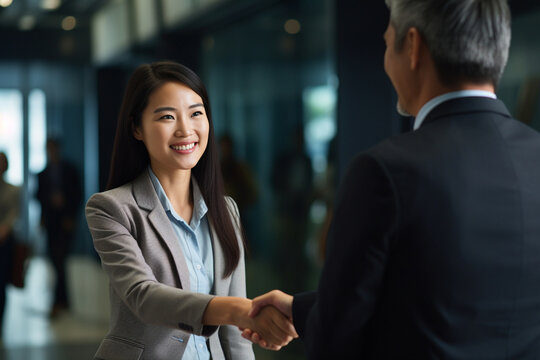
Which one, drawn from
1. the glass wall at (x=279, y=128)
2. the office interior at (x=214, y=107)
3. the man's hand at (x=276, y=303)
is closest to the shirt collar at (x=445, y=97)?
the man's hand at (x=276, y=303)

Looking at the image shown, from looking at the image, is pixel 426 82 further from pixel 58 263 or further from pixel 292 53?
pixel 58 263

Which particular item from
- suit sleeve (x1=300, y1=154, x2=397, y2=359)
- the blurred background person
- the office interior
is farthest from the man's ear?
the blurred background person

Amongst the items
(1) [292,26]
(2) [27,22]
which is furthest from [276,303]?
(2) [27,22]

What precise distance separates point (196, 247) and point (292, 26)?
12.7 feet

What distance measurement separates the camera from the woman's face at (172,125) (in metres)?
2.09

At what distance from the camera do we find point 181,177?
7.17 ft

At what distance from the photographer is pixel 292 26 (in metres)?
5.70

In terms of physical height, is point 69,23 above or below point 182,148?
above

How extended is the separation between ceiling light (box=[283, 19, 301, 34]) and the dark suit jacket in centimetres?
433

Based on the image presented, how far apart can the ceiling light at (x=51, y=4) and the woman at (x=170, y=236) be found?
4331mm

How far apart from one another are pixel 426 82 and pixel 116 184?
1.07 metres

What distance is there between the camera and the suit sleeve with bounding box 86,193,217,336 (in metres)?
1.89

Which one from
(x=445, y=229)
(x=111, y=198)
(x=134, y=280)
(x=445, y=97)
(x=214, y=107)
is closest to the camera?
(x=445, y=229)

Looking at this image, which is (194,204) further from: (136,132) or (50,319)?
(50,319)
